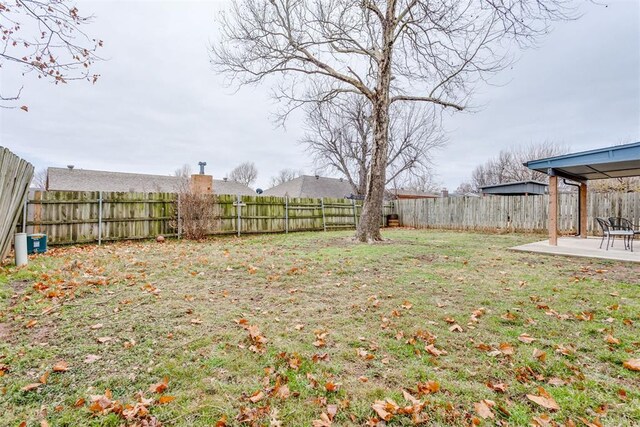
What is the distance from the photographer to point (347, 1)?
8.01m

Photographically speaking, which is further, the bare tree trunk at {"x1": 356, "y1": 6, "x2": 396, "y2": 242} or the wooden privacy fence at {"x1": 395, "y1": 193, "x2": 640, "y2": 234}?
the wooden privacy fence at {"x1": 395, "y1": 193, "x2": 640, "y2": 234}

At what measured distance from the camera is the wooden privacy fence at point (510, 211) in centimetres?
1118

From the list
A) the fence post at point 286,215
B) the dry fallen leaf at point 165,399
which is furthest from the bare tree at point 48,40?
the fence post at point 286,215

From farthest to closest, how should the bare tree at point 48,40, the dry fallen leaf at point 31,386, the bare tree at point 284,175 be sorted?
1. the bare tree at point 284,175
2. the bare tree at point 48,40
3. the dry fallen leaf at point 31,386

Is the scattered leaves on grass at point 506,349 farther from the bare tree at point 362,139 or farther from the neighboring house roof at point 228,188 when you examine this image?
the neighboring house roof at point 228,188

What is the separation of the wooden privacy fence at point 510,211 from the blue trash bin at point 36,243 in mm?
16429

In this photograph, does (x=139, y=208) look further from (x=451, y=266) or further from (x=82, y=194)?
(x=451, y=266)

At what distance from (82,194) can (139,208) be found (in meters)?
1.49

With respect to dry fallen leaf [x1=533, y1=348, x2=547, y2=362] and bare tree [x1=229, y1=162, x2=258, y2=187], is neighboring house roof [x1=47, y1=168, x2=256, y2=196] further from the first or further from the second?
dry fallen leaf [x1=533, y1=348, x2=547, y2=362]

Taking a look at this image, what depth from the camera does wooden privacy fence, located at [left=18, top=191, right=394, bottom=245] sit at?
7.93m

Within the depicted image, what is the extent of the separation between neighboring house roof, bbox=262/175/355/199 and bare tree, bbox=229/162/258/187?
1455 cm

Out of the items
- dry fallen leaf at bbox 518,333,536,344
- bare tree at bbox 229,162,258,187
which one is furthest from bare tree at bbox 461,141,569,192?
bare tree at bbox 229,162,258,187

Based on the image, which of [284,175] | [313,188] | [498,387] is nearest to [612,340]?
[498,387]

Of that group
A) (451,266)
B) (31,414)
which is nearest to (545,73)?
(451,266)
